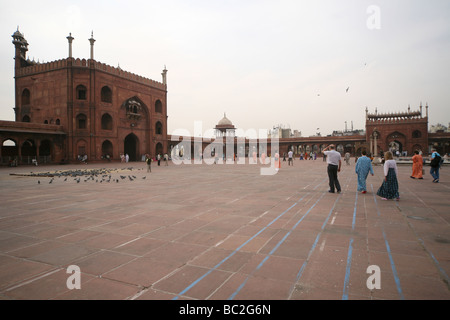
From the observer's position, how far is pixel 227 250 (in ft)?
10.3

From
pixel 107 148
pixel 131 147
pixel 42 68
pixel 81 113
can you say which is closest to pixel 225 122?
pixel 131 147

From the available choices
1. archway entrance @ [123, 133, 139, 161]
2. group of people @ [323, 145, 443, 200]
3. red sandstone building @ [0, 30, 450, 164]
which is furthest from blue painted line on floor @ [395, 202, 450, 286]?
archway entrance @ [123, 133, 139, 161]

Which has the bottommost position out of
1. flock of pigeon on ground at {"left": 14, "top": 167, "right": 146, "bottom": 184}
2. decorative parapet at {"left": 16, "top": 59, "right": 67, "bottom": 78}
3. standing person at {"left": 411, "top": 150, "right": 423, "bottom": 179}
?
flock of pigeon on ground at {"left": 14, "top": 167, "right": 146, "bottom": 184}

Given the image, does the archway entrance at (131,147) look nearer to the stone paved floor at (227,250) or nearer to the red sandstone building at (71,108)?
the red sandstone building at (71,108)

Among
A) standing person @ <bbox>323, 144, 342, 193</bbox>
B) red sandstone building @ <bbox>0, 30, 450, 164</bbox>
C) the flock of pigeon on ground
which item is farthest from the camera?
red sandstone building @ <bbox>0, 30, 450, 164</bbox>

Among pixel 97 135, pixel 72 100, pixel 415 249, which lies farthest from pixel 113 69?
pixel 415 249

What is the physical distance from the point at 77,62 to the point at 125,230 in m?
29.6

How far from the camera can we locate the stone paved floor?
2244 millimetres

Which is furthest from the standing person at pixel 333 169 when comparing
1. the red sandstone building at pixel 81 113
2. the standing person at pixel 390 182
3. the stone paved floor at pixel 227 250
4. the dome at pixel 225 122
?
the dome at pixel 225 122

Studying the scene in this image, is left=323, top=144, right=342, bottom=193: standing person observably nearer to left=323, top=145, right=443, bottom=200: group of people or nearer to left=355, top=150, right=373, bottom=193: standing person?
left=323, top=145, right=443, bottom=200: group of people

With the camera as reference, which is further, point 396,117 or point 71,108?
point 396,117

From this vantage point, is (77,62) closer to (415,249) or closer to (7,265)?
(7,265)

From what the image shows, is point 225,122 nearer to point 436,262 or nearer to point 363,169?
point 363,169

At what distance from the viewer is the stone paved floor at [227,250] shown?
2244 mm
